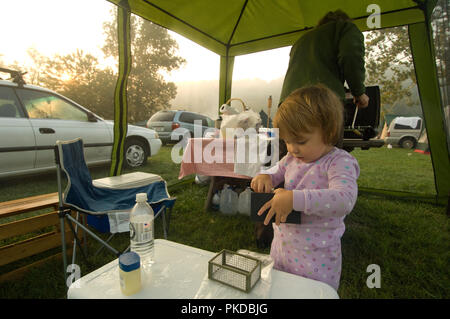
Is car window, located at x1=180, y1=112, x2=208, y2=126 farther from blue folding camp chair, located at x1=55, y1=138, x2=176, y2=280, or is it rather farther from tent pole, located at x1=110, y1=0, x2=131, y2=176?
blue folding camp chair, located at x1=55, y1=138, x2=176, y2=280

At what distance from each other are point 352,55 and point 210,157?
63.2 inches

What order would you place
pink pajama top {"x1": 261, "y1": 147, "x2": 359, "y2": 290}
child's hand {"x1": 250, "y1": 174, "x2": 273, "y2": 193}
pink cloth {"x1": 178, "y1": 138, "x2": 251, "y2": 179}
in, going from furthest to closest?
pink cloth {"x1": 178, "y1": 138, "x2": 251, "y2": 179} → child's hand {"x1": 250, "y1": 174, "x2": 273, "y2": 193} → pink pajama top {"x1": 261, "y1": 147, "x2": 359, "y2": 290}

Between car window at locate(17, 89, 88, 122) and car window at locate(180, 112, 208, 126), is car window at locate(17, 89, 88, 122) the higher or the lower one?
the lower one

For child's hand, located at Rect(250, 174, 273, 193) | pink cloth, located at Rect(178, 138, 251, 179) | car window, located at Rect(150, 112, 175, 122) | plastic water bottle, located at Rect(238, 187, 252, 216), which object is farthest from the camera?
car window, located at Rect(150, 112, 175, 122)

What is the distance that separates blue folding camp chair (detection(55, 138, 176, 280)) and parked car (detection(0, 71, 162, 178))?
6.98ft

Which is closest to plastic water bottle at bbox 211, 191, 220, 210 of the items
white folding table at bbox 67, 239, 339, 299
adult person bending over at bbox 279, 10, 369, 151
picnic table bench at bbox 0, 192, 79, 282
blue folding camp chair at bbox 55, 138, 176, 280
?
blue folding camp chair at bbox 55, 138, 176, 280

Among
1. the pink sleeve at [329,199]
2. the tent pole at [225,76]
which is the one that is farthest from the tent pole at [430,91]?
the pink sleeve at [329,199]

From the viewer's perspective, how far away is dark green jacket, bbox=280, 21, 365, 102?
164 centimetres

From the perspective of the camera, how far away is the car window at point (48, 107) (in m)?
3.26

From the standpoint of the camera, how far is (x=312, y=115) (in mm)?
758

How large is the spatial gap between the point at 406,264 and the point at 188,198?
2447 mm

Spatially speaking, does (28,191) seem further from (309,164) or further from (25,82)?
(309,164)

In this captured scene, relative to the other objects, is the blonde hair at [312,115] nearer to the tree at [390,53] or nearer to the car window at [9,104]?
the tree at [390,53]

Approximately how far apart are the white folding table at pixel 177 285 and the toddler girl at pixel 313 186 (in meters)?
0.18
